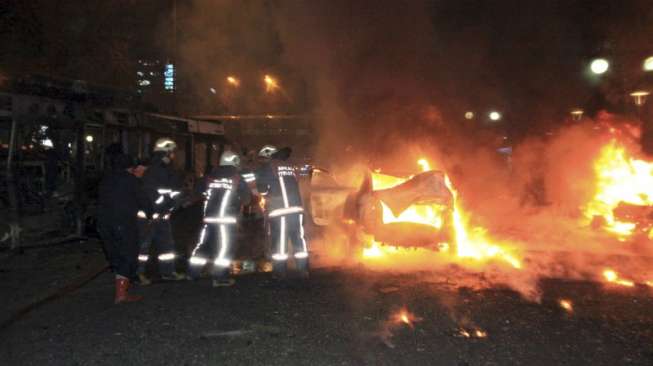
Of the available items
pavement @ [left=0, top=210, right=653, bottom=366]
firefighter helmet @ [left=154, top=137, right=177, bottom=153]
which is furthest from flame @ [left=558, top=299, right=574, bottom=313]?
firefighter helmet @ [left=154, top=137, right=177, bottom=153]

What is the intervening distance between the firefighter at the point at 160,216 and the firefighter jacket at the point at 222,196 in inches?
16.9

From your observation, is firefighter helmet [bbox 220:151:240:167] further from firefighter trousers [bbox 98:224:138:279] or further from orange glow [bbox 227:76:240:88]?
orange glow [bbox 227:76:240:88]

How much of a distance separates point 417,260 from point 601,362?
3.42 metres

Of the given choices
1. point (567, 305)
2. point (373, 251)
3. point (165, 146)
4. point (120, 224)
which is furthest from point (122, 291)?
point (567, 305)

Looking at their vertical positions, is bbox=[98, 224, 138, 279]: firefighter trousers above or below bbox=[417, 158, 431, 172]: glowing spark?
below

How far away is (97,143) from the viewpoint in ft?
30.8

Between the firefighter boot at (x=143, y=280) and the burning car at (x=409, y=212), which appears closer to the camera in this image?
the firefighter boot at (x=143, y=280)

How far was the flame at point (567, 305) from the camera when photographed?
4672 millimetres

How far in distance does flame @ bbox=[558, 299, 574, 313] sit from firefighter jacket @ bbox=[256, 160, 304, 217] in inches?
114

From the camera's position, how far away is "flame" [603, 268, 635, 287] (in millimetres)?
5672

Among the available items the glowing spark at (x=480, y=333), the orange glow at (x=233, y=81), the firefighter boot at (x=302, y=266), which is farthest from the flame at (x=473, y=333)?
the orange glow at (x=233, y=81)

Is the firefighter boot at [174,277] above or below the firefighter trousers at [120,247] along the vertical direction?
below

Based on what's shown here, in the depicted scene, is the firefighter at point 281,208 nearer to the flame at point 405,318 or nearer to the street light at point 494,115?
the flame at point 405,318

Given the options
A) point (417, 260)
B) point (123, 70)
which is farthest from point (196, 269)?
point (123, 70)
